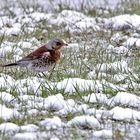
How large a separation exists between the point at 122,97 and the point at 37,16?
496 cm

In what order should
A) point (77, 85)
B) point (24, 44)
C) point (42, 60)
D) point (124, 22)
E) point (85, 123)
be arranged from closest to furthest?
point (85, 123) < point (77, 85) < point (42, 60) < point (24, 44) < point (124, 22)

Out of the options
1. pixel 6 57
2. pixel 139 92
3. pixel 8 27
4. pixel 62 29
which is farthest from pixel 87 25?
pixel 139 92

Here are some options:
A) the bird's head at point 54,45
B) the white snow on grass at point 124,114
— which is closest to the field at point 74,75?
the white snow on grass at point 124,114

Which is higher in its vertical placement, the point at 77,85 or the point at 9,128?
the point at 77,85

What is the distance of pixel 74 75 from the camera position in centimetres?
674

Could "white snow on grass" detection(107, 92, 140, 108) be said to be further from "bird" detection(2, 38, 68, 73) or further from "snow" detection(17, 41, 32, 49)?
"snow" detection(17, 41, 32, 49)

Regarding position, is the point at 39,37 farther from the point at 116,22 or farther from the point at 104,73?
the point at 104,73

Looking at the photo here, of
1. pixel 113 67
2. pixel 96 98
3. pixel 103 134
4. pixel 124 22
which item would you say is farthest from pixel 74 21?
pixel 103 134

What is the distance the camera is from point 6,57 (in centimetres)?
802

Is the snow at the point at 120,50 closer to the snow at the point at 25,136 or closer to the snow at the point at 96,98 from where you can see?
the snow at the point at 96,98

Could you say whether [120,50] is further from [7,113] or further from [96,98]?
[7,113]

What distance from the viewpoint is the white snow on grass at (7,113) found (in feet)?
17.2

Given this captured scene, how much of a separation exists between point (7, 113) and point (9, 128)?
0.34 metres

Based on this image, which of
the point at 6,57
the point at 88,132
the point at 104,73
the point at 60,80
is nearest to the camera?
the point at 88,132
